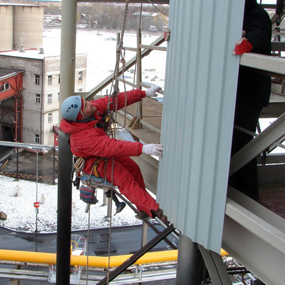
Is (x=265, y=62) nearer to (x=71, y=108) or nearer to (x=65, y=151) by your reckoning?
(x=71, y=108)

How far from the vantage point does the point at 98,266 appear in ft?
30.6

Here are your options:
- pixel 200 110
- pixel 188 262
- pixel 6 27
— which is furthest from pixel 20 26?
pixel 200 110

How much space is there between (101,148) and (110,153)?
124 millimetres

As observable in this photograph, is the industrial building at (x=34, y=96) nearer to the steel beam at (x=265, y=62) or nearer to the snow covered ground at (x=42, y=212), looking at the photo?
the snow covered ground at (x=42, y=212)

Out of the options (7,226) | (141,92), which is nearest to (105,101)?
(141,92)

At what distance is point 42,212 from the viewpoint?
18484mm

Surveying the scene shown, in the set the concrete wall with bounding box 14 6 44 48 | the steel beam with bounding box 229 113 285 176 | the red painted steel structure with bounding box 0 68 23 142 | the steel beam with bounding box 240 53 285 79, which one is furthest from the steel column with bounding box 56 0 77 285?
the concrete wall with bounding box 14 6 44 48

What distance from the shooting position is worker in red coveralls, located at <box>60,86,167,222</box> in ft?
14.4

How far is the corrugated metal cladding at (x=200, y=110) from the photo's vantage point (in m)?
3.05

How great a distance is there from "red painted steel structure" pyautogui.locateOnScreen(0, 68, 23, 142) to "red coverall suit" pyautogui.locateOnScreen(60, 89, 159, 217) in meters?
26.2

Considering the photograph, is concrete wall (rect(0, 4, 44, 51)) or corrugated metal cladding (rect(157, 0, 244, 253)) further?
concrete wall (rect(0, 4, 44, 51))

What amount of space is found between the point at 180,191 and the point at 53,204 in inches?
660

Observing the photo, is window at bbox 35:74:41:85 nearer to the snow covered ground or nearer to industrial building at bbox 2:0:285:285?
the snow covered ground

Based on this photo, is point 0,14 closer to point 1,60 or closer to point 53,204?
point 1,60
